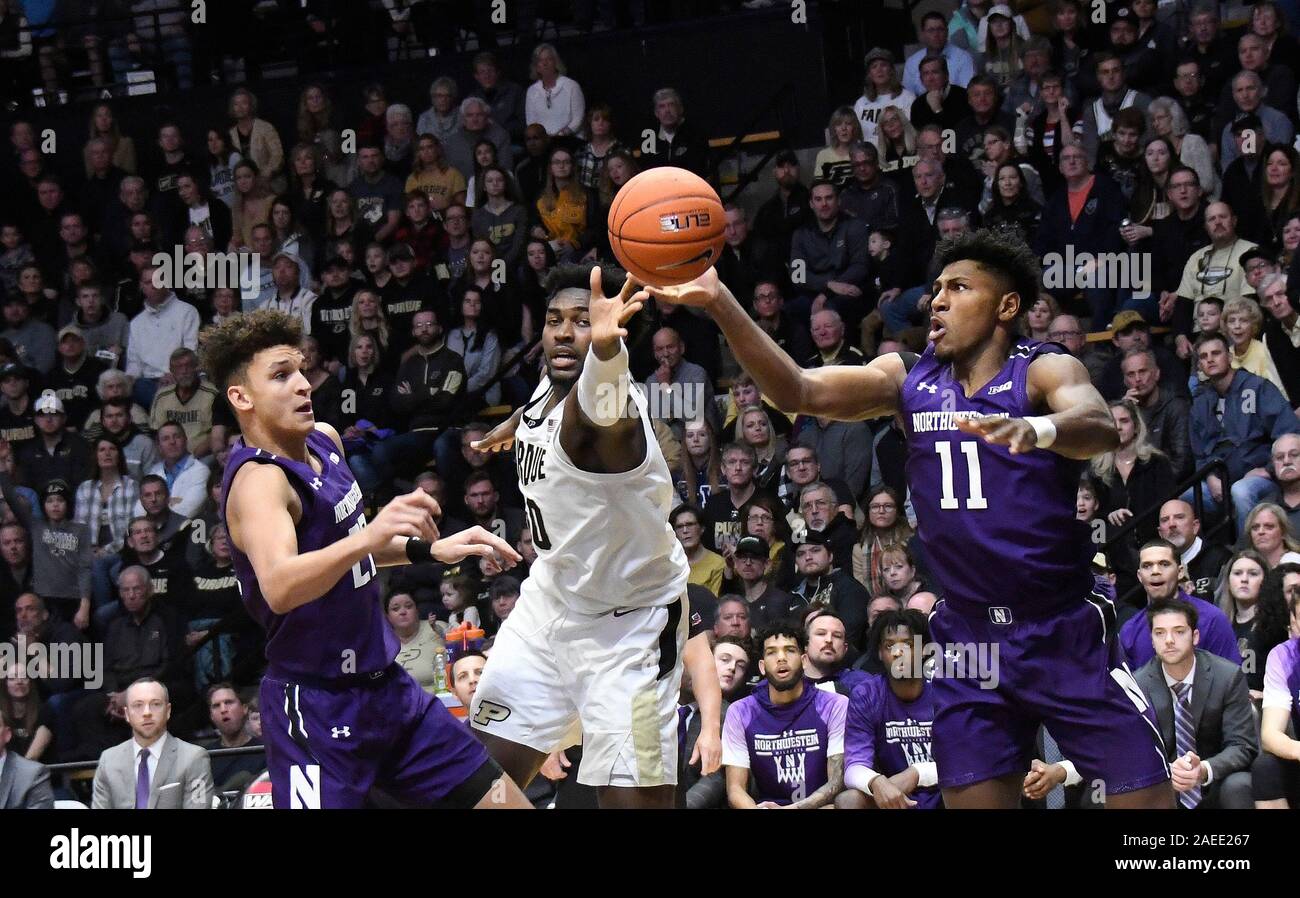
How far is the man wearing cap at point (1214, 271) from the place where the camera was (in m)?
8.95

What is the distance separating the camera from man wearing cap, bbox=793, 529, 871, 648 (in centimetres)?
808

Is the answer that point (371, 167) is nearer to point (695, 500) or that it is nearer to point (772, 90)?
point (772, 90)

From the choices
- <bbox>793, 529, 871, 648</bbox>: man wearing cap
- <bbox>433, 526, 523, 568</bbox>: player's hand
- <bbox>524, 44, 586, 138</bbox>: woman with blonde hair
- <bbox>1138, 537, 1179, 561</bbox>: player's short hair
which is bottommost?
<bbox>793, 529, 871, 648</bbox>: man wearing cap

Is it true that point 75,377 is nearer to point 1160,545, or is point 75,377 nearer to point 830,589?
point 830,589

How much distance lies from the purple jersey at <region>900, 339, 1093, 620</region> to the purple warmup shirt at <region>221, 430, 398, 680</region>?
5.29ft

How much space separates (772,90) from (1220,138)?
10.1ft

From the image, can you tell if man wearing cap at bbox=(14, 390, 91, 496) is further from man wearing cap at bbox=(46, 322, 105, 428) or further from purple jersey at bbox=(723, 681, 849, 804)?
purple jersey at bbox=(723, 681, 849, 804)

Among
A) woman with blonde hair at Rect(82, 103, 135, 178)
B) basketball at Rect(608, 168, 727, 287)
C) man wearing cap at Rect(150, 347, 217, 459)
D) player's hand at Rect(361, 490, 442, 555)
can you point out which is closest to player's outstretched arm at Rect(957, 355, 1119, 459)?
basketball at Rect(608, 168, 727, 287)

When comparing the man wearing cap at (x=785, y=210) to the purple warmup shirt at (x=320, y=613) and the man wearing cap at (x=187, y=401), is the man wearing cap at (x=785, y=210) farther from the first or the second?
the purple warmup shirt at (x=320, y=613)

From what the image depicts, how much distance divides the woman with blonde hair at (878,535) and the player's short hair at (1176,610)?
1.68m

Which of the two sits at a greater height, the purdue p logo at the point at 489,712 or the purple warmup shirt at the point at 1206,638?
the purple warmup shirt at the point at 1206,638

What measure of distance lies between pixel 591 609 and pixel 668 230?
Answer: 4.13 feet

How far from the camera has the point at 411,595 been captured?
8758 mm

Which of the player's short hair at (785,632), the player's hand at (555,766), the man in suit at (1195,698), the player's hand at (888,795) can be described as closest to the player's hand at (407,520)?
the player's hand at (555,766)
